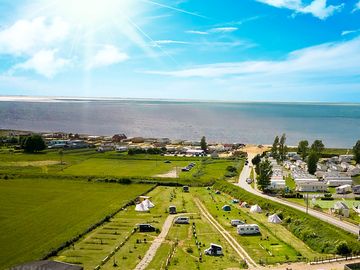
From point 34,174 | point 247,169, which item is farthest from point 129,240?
point 247,169

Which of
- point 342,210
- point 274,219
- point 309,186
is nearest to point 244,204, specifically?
point 274,219

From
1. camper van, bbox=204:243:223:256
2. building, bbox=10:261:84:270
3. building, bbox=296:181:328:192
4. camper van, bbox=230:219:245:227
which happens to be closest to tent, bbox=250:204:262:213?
camper van, bbox=230:219:245:227

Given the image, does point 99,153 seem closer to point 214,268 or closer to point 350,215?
point 350,215

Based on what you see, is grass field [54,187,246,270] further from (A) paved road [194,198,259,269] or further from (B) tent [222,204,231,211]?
(B) tent [222,204,231,211]

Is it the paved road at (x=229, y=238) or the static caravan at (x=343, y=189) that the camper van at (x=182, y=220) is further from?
the static caravan at (x=343, y=189)

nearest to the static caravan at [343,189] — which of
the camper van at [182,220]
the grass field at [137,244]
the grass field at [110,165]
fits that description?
the grass field at [110,165]

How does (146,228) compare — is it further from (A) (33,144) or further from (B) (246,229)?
(A) (33,144)
